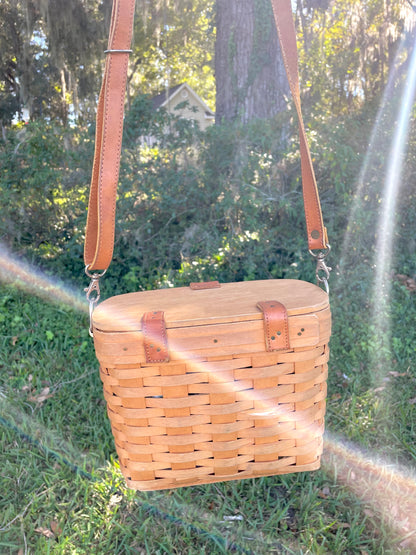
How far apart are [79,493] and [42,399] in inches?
29.0

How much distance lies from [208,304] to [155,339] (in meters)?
0.26

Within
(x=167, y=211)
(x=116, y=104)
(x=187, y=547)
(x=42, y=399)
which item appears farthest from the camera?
(x=167, y=211)

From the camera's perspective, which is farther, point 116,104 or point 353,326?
point 353,326

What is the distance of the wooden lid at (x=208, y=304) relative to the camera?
139 centimetres

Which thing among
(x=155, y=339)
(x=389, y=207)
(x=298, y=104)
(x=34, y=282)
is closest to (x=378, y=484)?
(x=155, y=339)

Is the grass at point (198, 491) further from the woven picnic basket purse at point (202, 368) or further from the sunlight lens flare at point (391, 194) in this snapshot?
the sunlight lens flare at point (391, 194)

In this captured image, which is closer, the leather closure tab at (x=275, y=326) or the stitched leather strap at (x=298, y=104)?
the leather closure tab at (x=275, y=326)

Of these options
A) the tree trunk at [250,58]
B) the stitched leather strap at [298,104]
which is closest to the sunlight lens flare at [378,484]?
the stitched leather strap at [298,104]

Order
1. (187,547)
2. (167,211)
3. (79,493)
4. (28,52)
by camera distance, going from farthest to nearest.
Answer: (28,52) < (167,211) < (79,493) < (187,547)

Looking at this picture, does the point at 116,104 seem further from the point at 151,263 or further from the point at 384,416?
the point at 151,263

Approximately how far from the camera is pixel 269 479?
6.26ft

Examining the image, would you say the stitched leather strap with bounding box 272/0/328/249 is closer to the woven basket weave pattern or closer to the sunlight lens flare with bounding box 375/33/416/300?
the woven basket weave pattern

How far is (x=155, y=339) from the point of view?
52.8 inches

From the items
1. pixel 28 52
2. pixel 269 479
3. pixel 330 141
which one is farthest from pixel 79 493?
pixel 28 52
